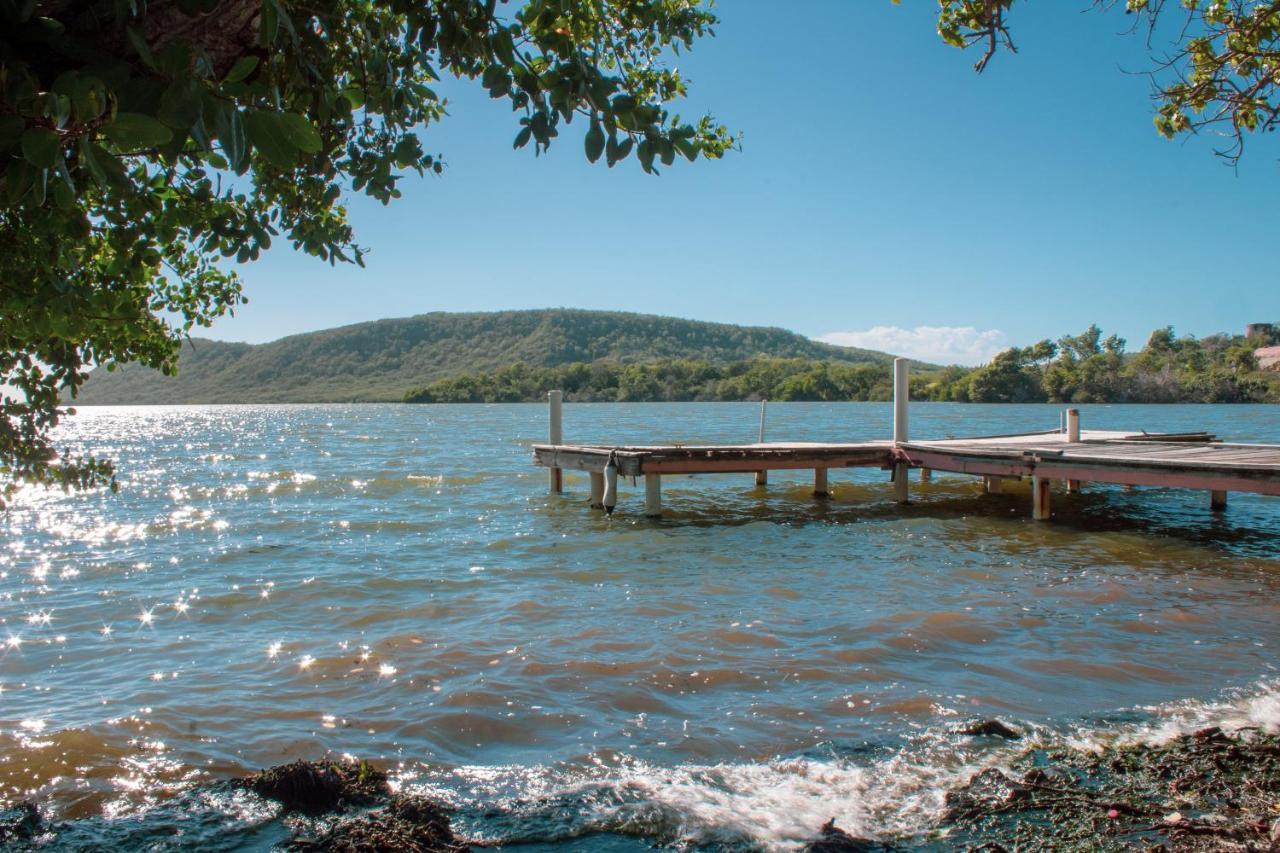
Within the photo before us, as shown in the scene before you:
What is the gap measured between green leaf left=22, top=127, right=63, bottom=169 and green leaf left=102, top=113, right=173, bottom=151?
0.34 ft

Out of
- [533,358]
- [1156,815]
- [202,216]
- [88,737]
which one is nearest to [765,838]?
[1156,815]

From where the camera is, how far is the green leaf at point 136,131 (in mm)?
1551

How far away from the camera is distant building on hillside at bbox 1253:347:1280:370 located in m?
98.0

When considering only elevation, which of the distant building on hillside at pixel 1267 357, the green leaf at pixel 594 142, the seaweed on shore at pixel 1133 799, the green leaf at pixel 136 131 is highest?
the distant building on hillside at pixel 1267 357

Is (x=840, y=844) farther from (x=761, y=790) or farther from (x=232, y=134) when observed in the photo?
(x=232, y=134)

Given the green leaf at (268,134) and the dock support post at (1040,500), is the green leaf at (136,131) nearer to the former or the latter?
the green leaf at (268,134)

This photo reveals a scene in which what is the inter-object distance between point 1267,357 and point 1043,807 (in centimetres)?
13288

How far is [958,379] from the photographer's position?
114 meters

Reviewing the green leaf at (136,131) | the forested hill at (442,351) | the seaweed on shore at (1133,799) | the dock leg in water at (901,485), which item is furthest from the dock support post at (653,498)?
the forested hill at (442,351)

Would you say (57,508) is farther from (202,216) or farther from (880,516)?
(202,216)

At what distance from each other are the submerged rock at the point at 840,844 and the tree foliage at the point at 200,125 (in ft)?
10.5

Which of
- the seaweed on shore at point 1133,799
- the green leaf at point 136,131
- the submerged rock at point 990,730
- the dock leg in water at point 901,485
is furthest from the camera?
the dock leg in water at point 901,485

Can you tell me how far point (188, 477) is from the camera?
28391 millimetres

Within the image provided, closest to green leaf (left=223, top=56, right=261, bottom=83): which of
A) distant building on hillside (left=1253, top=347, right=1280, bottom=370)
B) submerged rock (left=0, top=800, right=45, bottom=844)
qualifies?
submerged rock (left=0, top=800, right=45, bottom=844)
